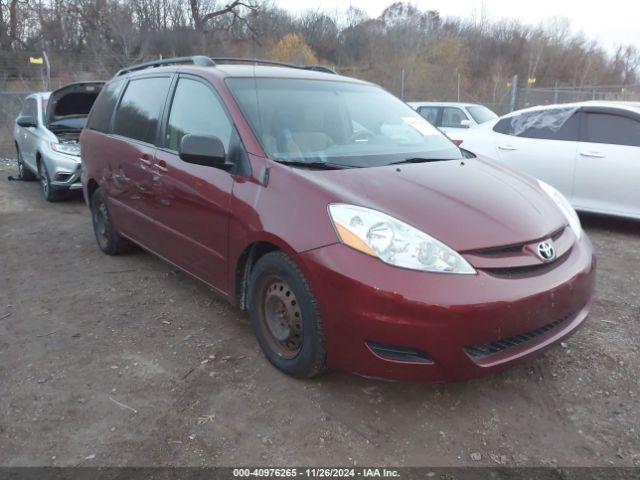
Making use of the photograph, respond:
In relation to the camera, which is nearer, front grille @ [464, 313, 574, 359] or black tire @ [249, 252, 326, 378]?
front grille @ [464, 313, 574, 359]

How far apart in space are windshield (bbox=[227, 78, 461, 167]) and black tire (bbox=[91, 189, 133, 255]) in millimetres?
2253

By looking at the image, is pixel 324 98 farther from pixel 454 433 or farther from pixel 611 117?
pixel 611 117

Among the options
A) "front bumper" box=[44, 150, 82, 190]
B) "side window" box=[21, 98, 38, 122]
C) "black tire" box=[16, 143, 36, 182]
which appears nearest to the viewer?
"front bumper" box=[44, 150, 82, 190]

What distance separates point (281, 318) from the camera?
8.95ft

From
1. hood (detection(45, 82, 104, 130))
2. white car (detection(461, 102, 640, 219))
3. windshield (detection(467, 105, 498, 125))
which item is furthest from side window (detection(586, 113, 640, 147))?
hood (detection(45, 82, 104, 130))

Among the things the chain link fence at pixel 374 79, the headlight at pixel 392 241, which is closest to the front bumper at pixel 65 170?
the headlight at pixel 392 241

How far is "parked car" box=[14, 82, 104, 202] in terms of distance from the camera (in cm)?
705

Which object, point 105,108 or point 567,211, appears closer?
point 567,211

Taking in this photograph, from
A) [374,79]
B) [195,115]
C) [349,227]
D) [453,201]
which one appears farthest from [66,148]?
[374,79]

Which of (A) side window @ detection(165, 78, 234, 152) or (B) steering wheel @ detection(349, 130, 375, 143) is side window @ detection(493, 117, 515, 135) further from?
(A) side window @ detection(165, 78, 234, 152)

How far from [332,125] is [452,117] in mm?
8462

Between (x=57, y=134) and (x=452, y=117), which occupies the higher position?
(x=452, y=117)

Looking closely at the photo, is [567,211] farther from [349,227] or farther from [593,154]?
[593,154]

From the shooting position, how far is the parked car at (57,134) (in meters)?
7.05
